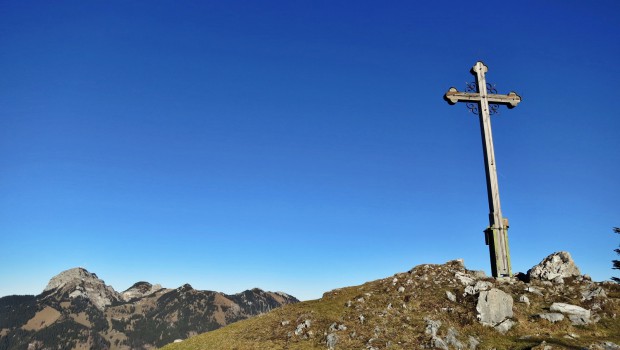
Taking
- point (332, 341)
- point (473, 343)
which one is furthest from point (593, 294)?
point (332, 341)

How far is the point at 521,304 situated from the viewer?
21.6 meters

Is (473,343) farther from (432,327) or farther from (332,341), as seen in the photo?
(332,341)

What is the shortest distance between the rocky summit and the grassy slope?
45 millimetres

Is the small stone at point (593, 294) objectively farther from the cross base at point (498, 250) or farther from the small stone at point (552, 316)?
the cross base at point (498, 250)

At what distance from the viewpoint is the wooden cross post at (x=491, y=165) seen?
991 inches

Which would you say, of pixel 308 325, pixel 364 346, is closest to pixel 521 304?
pixel 364 346

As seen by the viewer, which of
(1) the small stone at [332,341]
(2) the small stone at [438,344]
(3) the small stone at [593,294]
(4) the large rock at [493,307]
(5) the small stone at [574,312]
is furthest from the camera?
(3) the small stone at [593,294]

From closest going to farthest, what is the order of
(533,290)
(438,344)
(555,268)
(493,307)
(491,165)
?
(438,344)
(493,307)
(533,290)
(555,268)
(491,165)

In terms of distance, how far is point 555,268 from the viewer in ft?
82.4

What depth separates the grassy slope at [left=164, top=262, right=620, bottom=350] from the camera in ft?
A: 62.6

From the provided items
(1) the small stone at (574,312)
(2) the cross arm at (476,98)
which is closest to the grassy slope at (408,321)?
(1) the small stone at (574,312)

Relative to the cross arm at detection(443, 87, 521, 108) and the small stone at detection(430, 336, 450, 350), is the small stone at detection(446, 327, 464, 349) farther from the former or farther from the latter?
the cross arm at detection(443, 87, 521, 108)

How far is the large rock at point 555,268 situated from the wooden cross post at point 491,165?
68.1 inches

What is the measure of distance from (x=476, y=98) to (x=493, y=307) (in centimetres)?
1401
